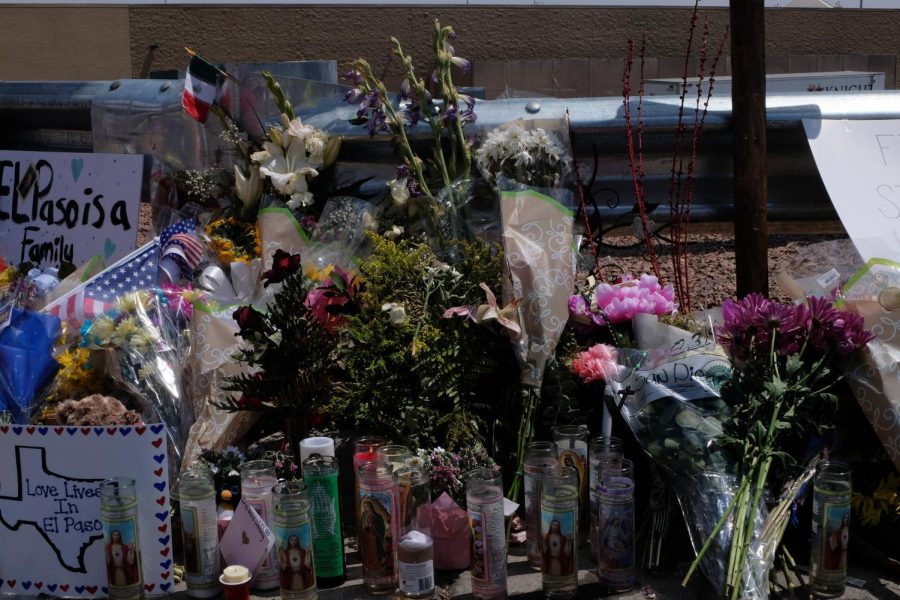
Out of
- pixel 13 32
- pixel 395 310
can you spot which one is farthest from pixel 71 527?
pixel 13 32

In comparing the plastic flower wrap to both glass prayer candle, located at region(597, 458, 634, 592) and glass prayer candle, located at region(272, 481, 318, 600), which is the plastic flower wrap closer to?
glass prayer candle, located at region(272, 481, 318, 600)

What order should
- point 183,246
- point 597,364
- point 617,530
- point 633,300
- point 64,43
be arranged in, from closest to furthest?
point 617,530 → point 597,364 → point 633,300 → point 183,246 → point 64,43

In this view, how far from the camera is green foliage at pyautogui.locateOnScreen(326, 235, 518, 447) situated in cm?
302

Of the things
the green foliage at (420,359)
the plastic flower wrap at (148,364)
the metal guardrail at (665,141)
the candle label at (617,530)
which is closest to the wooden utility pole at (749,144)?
the metal guardrail at (665,141)

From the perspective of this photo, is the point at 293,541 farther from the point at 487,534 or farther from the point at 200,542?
the point at 487,534

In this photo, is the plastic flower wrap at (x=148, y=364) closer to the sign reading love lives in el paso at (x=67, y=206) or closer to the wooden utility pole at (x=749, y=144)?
the sign reading love lives in el paso at (x=67, y=206)

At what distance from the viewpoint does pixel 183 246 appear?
3893 mm

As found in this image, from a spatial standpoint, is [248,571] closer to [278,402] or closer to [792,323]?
[278,402]

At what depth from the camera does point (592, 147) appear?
421 cm

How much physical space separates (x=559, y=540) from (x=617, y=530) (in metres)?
0.18

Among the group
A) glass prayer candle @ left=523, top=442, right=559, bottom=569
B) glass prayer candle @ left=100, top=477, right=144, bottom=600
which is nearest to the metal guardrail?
glass prayer candle @ left=523, top=442, right=559, bottom=569

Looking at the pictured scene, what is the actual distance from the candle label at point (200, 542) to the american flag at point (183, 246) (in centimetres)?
143

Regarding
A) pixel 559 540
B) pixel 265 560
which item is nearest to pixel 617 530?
pixel 559 540

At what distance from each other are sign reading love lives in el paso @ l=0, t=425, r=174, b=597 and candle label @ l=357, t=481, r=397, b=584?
1.71 ft
